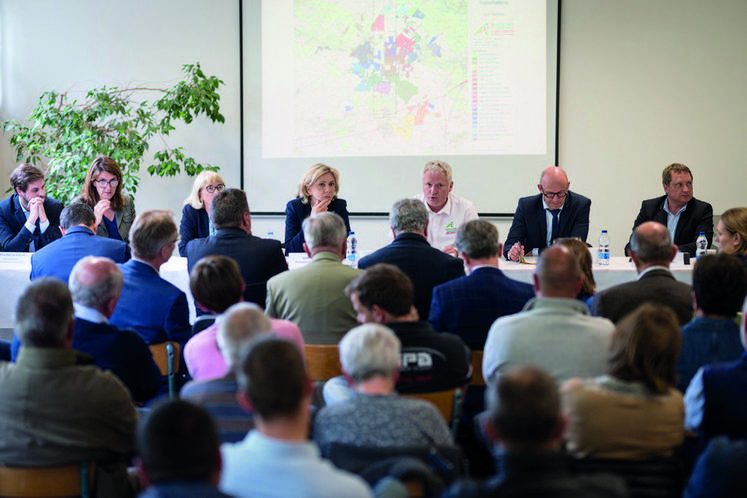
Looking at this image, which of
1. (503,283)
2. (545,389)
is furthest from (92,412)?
(503,283)

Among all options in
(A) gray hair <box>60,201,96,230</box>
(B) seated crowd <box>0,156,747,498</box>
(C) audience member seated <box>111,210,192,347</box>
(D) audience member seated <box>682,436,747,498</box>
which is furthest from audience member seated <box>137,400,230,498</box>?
(A) gray hair <box>60,201,96,230</box>

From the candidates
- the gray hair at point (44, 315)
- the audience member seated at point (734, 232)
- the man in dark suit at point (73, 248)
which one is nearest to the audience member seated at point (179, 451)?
the gray hair at point (44, 315)

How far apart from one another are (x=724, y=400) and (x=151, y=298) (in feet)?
7.47

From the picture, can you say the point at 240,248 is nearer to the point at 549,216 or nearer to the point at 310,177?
the point at 310,177

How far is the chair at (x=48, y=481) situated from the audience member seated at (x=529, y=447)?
3.73ft

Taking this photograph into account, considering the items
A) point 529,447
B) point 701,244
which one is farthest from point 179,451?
point 701,244

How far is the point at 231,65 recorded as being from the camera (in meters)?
7.14

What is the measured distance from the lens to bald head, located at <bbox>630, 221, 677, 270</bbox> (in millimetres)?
3223

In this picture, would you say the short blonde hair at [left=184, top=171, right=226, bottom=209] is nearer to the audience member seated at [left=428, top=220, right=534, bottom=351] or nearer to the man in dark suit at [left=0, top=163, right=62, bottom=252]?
the man in dark suit at [left=0, top=163, right=62, bottom=252]

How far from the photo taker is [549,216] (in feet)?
17.9

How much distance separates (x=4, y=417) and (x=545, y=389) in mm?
1502

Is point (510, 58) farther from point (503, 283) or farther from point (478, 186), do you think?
point (503, 283)

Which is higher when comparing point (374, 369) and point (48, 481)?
point (374, 369)

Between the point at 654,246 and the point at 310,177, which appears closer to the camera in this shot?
the point at 654,246
